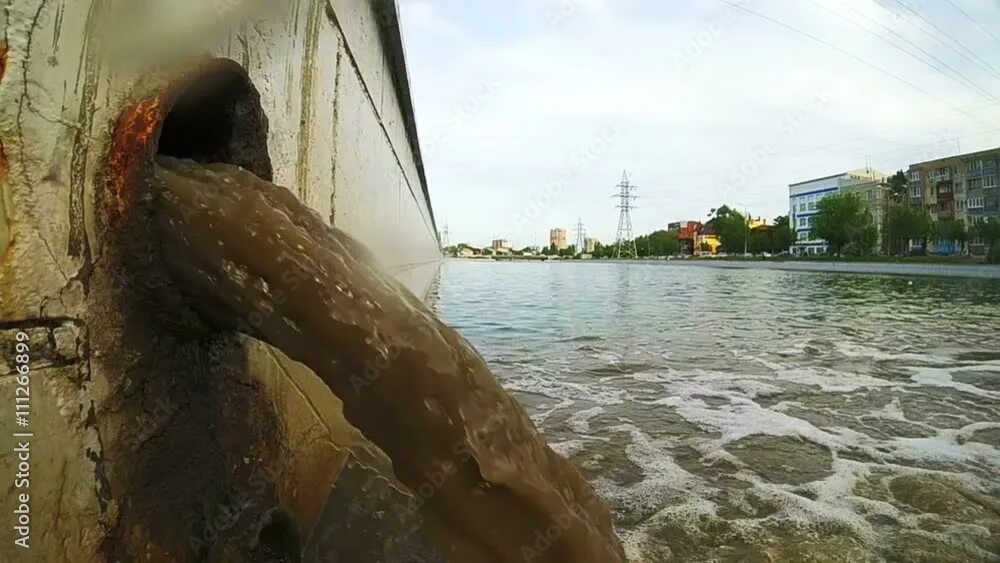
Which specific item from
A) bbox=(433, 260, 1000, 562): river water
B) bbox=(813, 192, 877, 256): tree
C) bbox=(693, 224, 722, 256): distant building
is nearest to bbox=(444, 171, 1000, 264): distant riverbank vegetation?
bbox=(813, 192, 877, 256): tree

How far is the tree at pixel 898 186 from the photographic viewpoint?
185 ft

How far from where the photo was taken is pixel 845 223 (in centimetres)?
4978

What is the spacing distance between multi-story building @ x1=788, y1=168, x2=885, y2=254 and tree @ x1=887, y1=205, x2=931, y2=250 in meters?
22.7

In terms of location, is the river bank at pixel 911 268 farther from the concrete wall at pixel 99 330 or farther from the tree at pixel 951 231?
the concrete wall at pixel 99 330

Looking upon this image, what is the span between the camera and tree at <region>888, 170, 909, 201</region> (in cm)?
5647

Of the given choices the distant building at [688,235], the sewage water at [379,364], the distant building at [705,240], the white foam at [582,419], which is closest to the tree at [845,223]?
the distant building at [705,240]

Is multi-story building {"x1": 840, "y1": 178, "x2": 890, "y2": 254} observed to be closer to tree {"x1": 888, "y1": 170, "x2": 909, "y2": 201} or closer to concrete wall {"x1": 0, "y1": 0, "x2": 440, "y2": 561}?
tree {"x1": 888, "y1": 170, "x2": 909, "y2": 201}

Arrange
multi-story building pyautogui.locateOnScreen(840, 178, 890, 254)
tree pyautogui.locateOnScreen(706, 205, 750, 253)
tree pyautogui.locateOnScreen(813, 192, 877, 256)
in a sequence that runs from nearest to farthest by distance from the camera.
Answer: tree pyautogui.locateOnScreen(813, 192, 877, 256) < multi-story building pyautogui.locateOnScreen(840, 178, 890, 254) < tree pyautogui.locateOnScreen(706, 205, 750, 253)

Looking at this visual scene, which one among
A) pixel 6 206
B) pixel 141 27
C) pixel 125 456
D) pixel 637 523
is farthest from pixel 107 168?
pixel 637 523

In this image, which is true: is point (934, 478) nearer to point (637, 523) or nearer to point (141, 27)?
point (637, 523)

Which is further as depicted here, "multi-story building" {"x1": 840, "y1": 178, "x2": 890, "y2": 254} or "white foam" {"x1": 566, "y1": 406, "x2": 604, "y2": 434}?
"multi-story building" {"x1": 840, "y1": 178, "x2": 890, "y2": 254}

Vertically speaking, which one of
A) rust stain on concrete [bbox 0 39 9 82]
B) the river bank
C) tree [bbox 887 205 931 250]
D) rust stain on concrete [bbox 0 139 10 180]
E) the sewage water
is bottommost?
the river bank

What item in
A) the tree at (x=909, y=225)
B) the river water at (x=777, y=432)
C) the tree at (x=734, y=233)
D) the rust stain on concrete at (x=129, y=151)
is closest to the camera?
the rust stain on concrete at (x=129, y=151)

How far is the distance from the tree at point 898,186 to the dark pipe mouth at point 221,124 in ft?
225
